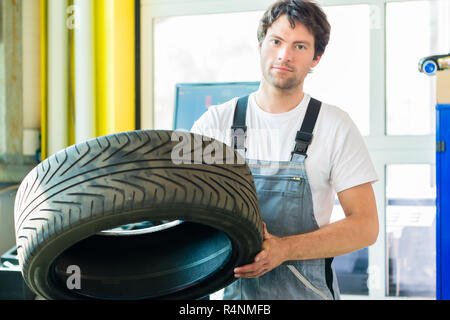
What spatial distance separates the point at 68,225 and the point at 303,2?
76 centimetres

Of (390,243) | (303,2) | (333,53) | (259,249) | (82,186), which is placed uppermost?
(333,53)

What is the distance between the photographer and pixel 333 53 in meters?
2.42

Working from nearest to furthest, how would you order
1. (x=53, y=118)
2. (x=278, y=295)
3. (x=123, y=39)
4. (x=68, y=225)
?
(x=68, y=225) → (x=278, y=295) → (x=53, y=118) → (x=123, y=39)

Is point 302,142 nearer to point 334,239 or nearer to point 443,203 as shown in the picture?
point 334,239

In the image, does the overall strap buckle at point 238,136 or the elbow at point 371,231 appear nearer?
the elbow at point 371,231

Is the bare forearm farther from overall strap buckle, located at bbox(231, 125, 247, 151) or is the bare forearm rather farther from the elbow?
overall strap buckle, located at bbox(231, 125, 247, 151)

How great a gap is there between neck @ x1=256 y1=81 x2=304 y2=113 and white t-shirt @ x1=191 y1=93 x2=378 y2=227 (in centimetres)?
1

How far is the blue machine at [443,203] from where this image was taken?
183cm

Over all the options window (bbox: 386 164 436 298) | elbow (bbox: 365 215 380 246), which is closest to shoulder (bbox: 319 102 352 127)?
elbow (bbox: 365 215 380 246)

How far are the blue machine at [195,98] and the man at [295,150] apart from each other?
96 cm

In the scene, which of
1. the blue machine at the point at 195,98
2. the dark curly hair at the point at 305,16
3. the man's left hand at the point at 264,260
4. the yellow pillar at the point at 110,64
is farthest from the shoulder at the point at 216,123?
the yellow pillar at the point at 110,64

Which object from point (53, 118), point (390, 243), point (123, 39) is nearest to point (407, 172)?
point (390, 243)

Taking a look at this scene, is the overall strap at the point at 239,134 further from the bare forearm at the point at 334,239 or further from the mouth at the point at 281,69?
the bare forearm at the point at 334,239

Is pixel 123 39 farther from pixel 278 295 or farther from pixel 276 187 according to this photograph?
pixel 278 295
